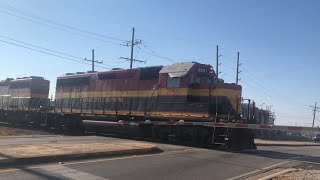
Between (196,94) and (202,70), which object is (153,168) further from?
(202,70)

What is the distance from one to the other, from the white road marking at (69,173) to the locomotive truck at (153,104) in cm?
1133

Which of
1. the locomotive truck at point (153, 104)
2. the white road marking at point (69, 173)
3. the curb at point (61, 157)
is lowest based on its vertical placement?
the white road marking at point (69, 173)

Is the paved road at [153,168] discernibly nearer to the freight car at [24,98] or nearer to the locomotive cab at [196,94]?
the locomotive cab at [196,94]

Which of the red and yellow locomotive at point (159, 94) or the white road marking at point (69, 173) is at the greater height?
the red and yellow locomotive at point (159, 94)

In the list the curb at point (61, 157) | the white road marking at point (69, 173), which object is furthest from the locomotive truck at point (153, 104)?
the white road marking at point (69, 173)

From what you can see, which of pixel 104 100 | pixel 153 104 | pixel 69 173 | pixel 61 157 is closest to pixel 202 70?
pixel 153 104

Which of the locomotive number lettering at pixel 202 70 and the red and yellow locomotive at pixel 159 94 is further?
the locomotive number lettering at pixel 202 70

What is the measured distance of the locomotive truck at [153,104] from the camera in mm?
22156

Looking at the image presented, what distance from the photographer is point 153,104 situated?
24984 millimetres

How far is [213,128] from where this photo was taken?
71.2ft

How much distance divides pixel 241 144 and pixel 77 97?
15.0 meters

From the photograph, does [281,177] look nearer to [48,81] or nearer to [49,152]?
[49,152]

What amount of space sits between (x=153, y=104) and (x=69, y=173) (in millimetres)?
14336

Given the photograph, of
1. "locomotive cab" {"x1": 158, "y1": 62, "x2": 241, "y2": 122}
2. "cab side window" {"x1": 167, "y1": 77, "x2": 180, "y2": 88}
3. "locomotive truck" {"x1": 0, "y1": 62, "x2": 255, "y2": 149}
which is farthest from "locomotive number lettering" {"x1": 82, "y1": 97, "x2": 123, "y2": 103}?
"cab side window" {"x1": 167, "y1": 77, "x2": 180, "y2": 88}
